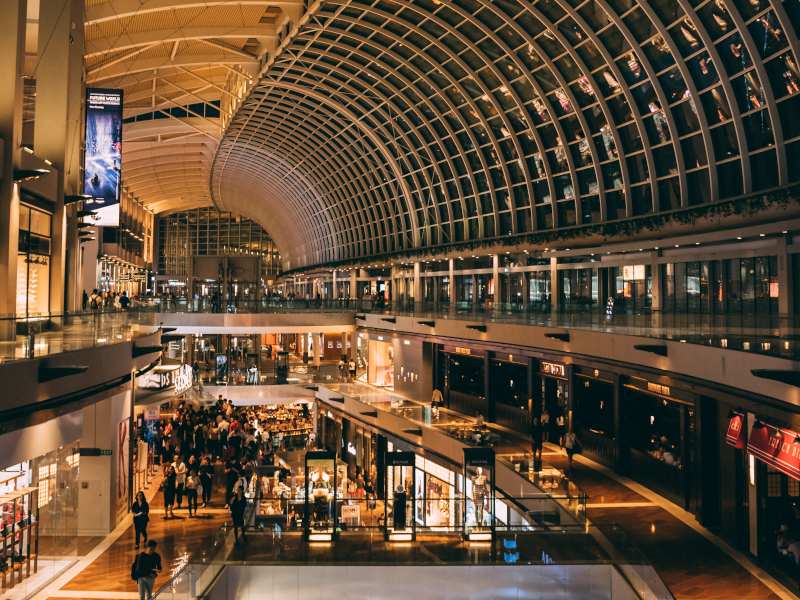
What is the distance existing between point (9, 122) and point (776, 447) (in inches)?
636

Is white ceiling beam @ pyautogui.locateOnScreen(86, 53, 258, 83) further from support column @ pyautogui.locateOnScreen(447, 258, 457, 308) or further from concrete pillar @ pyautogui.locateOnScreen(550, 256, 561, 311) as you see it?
concrete pillar @ pyautogui.locateOnScreen(550, 256, 561, 311)

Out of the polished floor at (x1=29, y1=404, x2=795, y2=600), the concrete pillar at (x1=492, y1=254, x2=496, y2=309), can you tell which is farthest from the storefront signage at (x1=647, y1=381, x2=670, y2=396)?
the concrete pillar at (x1=492, y1=254, x2=496, y2=309)

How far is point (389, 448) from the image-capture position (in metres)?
28.6

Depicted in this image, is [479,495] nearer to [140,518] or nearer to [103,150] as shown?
[140,518]

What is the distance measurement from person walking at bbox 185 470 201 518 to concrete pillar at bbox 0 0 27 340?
7.06m

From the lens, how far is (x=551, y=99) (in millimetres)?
31781

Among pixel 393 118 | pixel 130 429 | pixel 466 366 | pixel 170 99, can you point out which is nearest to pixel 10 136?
pixel 130 429

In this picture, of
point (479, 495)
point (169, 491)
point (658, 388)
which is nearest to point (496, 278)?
point (658, 388)

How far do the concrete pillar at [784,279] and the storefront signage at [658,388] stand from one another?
6.38m

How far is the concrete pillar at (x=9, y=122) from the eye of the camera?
15.5m

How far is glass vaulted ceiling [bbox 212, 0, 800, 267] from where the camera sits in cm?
2248

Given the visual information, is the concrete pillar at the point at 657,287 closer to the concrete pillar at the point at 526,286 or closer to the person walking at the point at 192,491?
the concrete pillar at the point at 526,286

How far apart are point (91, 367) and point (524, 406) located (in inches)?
632

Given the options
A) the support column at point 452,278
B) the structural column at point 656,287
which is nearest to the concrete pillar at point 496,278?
the support column at point 452,278
